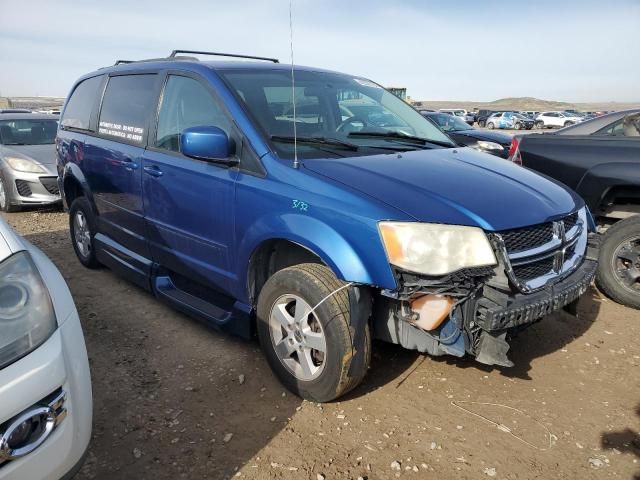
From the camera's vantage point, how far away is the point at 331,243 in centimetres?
252

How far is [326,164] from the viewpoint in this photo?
2.84m

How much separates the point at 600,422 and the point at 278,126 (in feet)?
7.99

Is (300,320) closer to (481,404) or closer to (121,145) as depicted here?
(481,404)

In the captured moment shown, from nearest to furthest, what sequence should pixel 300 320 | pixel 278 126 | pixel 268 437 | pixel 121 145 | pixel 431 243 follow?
pixel 431 243, pixel 268 437, pixel 300 320, pixel 278 126, pixel 121 145

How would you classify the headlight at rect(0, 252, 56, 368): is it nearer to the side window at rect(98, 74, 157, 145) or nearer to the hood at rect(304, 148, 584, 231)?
the hood at rect(304, 148, 584, 231)

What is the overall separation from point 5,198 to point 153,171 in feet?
18.6

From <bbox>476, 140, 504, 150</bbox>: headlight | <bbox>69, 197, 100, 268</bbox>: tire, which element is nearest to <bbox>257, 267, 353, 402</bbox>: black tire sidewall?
<bbox>69, 197, 100, 268</bbox>: tire

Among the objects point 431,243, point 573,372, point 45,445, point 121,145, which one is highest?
point 121,145

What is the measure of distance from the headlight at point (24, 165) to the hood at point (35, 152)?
3.5 inches

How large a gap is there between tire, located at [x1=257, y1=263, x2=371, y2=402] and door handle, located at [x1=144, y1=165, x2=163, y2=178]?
1242mm


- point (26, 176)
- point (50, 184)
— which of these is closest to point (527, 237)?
point (50, 184)

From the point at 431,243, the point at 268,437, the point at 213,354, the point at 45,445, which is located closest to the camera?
the point at 45,445

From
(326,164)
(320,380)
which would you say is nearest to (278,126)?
(326,164)

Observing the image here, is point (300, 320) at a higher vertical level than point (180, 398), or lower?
higher
